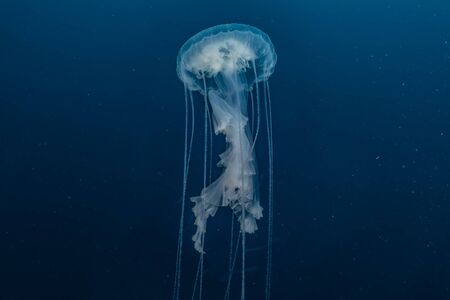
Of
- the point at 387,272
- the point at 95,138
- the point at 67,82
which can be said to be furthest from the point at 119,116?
the point at 387,272

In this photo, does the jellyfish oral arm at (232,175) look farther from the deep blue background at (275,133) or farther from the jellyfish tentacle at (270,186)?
the deep blue background at (275,133)

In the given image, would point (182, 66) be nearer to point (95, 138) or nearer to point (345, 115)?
point (95, 138)

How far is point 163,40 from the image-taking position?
4.61m

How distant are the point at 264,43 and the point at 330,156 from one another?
1.25 m

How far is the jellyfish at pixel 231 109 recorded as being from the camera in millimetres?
4176

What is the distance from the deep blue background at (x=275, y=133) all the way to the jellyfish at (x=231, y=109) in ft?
0.58

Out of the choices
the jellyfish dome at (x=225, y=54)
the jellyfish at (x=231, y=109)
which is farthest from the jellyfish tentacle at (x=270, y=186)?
the jellyfish dome at (x=225, y=54)

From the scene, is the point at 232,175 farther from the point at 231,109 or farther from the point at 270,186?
the point at 231,109

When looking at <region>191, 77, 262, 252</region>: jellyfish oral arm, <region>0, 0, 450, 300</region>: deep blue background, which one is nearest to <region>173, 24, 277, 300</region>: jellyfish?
<region>191, 77, 262, 252</region>: jellyfish oral arm

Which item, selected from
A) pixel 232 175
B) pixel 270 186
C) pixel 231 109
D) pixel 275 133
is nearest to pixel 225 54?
pixel 231 109

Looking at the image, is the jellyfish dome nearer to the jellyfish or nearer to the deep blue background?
the jellyfish

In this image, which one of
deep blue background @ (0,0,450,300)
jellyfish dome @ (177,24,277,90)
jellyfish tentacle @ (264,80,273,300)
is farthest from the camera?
deep blue background @ (0,0,450,300)

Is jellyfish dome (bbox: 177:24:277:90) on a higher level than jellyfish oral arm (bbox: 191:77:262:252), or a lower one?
higher

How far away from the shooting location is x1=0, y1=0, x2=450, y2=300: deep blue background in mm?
4633
